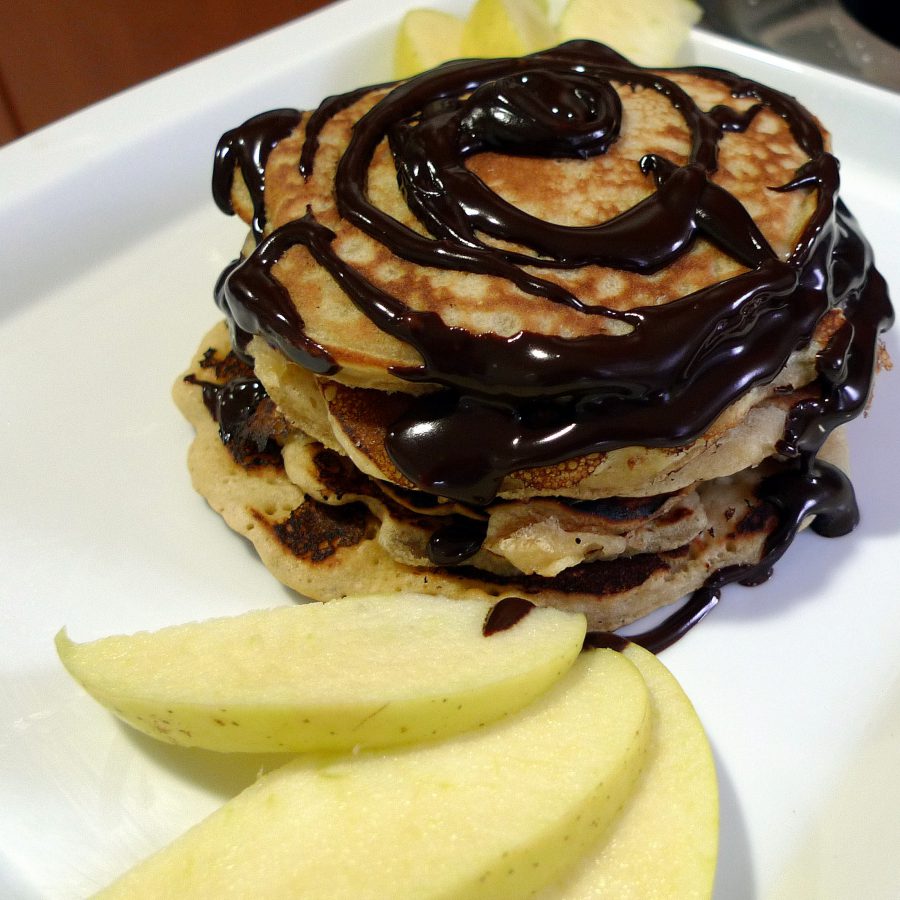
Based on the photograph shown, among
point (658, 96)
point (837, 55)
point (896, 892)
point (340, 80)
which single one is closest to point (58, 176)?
point (340, 80)

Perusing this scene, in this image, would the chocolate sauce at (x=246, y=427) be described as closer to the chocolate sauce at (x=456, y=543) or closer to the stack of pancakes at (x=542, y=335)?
the stack of pancakes at (x=542, y=335)

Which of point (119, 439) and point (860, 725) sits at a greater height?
point (119, 439)

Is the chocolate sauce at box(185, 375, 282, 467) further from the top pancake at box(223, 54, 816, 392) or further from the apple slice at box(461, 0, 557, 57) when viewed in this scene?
the apple slice at box(461, 0, 557, 57)

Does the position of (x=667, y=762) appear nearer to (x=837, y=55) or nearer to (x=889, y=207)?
(x=889, y=207)

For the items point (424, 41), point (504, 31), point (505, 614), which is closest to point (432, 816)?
point (505, 614)

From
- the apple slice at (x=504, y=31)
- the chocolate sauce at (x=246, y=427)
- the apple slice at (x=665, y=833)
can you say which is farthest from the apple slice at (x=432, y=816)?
the apple slice at (x=504, y=31)

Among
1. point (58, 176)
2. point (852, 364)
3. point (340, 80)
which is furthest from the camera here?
point (340, 80)

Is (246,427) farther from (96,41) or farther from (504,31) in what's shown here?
(96,41)
